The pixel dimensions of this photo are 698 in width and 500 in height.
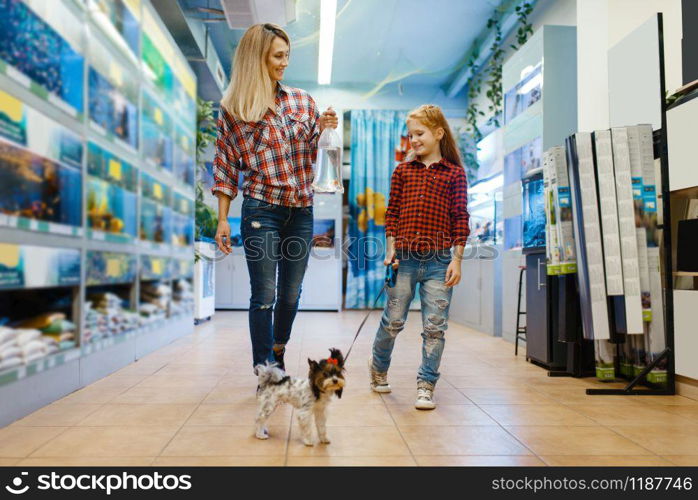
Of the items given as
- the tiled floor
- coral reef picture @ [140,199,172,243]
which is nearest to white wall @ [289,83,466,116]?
coral reef picture @ [140,199,172,243]

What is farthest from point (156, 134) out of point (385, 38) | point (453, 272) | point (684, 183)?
point (385, 38)

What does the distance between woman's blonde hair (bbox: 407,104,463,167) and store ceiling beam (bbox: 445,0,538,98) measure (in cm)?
352

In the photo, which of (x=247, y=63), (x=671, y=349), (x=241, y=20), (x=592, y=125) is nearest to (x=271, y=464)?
(x=247, y=63)

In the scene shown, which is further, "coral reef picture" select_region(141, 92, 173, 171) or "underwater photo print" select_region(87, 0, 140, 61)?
"coral reef picture" select_region(141, 92, 173, 171)

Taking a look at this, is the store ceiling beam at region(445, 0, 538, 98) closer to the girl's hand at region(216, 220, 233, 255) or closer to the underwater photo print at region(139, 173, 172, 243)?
the underwater photo print at region(139, 173, 172, 243)

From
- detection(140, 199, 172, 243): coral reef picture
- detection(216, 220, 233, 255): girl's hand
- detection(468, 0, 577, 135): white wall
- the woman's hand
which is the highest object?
detection(468, 0, 577, 135): white wall

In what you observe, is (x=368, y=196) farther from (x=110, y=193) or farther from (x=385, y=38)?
(x=110, y=193)

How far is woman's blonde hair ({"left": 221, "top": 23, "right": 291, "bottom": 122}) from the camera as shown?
2.21 m

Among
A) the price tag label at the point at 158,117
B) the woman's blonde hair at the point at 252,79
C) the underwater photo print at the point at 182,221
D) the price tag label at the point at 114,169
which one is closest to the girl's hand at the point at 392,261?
the woman's blonde hair at the point at 252,79

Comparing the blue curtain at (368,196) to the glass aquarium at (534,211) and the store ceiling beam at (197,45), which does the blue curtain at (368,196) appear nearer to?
the store ceiling beam at (197,45)

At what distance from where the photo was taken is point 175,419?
196cm

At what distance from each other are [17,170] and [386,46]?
5025mm

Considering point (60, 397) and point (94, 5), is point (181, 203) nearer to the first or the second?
point (94, 5)

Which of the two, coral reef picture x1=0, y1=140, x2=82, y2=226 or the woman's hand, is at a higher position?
the woman's hand
